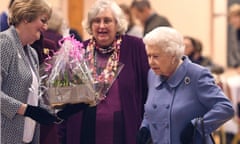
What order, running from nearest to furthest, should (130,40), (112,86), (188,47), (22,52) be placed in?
(22,52) → (112,86) → (130,40) → (188,47)

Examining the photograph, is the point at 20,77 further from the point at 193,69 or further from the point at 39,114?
the point at 193,69

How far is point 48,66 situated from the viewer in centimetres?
362

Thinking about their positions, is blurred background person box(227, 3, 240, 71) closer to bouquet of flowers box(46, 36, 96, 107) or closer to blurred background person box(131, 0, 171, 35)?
blurred background person box(131, 0, 171, 35)

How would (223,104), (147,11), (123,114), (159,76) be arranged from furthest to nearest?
1. (147,11)
2. (123,114)
3. (159,76)
4. (223,104)

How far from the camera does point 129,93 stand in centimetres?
401

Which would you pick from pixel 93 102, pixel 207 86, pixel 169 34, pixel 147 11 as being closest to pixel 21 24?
pixel 93 102

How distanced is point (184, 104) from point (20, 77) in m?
0.89

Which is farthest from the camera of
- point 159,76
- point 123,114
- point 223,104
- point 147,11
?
point 147,11

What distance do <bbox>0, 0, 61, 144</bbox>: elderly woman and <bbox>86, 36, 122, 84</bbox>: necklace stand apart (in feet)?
1.46

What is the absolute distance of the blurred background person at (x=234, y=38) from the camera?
7246mm

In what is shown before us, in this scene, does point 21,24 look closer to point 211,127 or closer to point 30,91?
point 30,91

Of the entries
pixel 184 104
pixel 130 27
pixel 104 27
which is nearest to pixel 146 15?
pixel 130 27

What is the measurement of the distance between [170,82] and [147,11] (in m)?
3.24

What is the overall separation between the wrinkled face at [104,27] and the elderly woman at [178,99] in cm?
53
